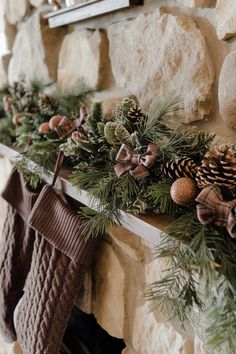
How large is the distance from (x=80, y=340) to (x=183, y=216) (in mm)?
717

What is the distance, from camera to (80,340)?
1.09 metres

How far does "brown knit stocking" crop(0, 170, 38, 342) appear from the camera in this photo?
106 cm

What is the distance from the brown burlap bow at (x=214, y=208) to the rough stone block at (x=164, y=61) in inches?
9.9

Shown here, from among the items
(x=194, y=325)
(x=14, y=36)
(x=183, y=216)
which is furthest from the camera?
(x=14, y=36)

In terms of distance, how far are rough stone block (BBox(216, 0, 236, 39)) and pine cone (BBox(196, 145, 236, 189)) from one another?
0.69 feet

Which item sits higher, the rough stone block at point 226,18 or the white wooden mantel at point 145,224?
the rough stone block at point 226,18

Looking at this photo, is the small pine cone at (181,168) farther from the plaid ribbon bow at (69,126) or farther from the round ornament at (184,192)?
the plaid ribbon bow at (69,126)

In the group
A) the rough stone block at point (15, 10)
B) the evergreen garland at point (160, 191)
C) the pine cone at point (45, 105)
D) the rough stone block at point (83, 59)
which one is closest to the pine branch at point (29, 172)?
the evergreen garland at point (160, 191)

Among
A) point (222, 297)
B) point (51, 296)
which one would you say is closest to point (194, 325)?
point (222, 297)

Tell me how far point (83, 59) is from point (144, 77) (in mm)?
291

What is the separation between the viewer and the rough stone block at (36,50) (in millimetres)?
1168

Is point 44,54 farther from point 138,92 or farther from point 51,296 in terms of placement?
point 51,296

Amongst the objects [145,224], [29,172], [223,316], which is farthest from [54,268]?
[223,316]

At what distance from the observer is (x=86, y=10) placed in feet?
3.01
